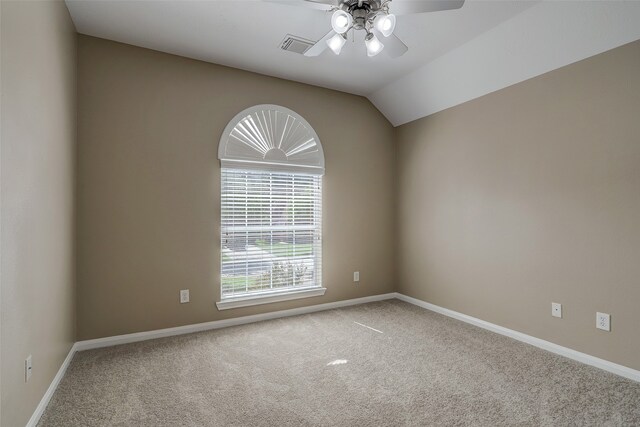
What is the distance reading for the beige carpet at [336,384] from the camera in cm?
188

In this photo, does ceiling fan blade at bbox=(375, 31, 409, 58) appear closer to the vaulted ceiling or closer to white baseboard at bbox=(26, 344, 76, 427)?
the vaulted ceiling

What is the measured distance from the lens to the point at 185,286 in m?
3.19

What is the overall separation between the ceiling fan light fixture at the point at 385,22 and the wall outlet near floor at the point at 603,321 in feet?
8.53

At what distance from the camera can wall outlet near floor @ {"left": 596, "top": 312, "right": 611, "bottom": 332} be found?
2.41m

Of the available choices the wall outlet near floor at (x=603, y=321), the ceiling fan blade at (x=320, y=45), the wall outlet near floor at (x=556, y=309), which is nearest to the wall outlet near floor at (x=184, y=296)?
the ceiling fan blade at (x=320, y=45)

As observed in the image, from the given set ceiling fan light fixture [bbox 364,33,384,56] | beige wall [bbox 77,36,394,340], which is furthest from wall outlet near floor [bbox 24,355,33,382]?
ceiling fan light fixture [bbox 364,33,384,56]

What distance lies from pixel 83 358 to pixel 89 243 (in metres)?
0.94

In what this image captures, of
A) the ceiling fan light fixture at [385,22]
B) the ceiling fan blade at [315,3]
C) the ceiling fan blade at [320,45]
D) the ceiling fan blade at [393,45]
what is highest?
the ceiling fan blade at [315,3]

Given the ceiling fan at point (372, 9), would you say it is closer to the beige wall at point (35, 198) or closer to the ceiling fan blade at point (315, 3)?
the ceiling fan blade at point (315, 3)

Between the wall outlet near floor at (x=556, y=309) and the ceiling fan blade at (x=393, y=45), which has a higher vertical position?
the ceiling fan blade at (x=393, y=45)

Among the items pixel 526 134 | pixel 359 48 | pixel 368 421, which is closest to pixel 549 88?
pixel 526 134

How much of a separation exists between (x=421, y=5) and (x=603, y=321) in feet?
8.61

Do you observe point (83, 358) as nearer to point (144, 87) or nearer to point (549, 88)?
point (144, 87)

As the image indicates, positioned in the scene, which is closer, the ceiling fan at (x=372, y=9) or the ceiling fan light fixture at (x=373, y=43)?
the ceiling fan at (x=372, y=9)
